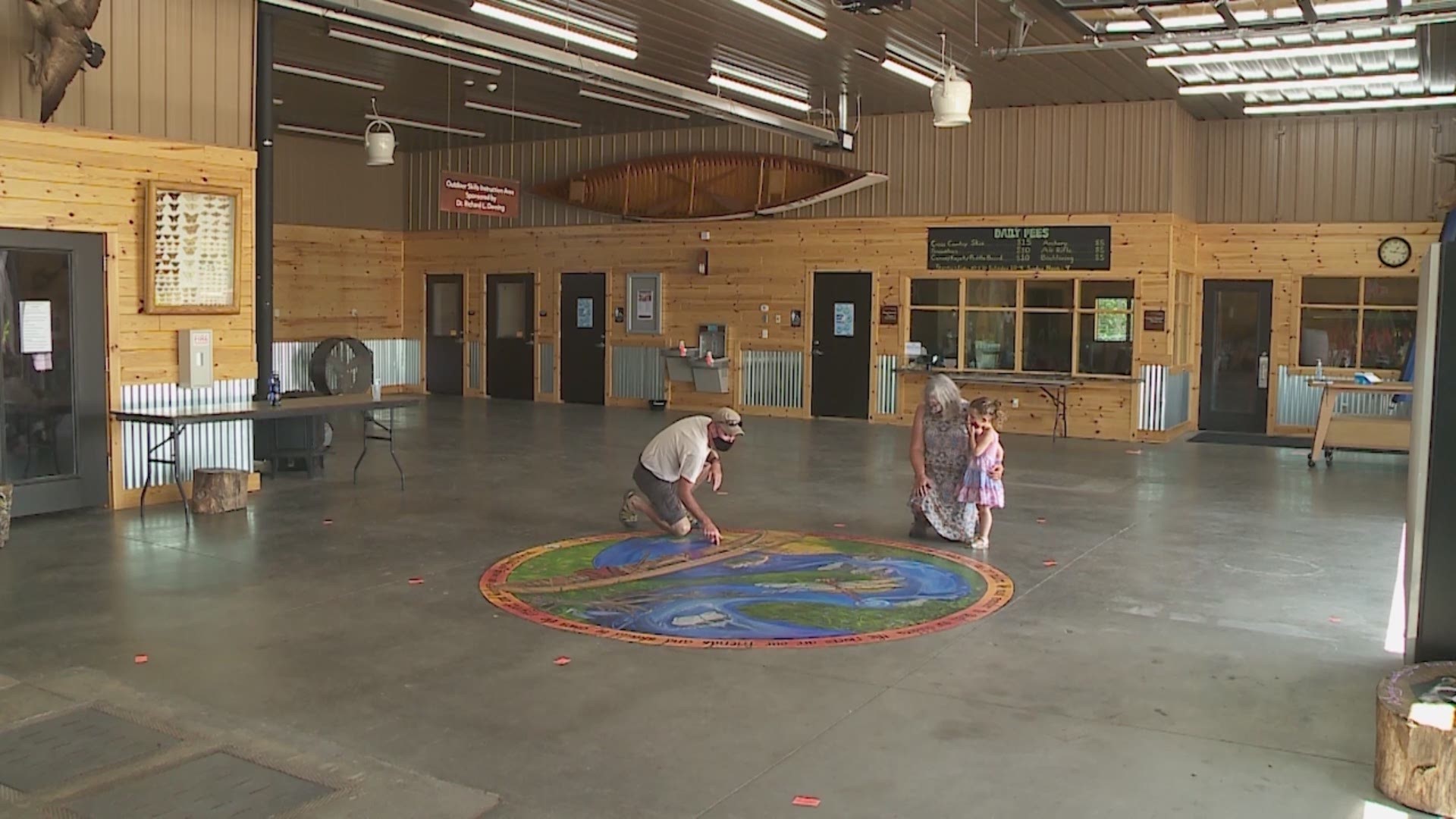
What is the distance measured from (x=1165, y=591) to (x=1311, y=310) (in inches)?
393

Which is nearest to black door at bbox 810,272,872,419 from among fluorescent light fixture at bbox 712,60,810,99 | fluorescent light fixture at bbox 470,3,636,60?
fluorescent light fixture at bbox 712,60,810,99

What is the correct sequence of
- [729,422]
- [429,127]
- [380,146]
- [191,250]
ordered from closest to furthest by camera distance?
[729,422], [191,250], [380,146], [429,127]

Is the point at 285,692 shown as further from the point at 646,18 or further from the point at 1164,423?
the point at 1164,423

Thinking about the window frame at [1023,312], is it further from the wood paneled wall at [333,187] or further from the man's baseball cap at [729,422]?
the wood paneled wall at [333,187]

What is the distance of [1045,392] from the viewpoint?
598 inches

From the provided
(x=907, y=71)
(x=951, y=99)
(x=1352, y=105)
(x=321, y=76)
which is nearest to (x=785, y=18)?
(x=951, y=99)

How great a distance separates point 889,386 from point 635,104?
485cm

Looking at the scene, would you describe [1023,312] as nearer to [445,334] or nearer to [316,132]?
[445,334]

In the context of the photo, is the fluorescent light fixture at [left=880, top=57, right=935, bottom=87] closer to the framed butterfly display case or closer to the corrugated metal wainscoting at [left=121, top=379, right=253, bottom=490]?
the framed butterfly display case

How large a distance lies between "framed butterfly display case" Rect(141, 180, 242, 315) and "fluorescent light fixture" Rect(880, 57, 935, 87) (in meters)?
6.40

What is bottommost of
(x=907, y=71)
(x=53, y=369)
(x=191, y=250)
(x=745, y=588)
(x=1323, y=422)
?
(x=745, y=588)

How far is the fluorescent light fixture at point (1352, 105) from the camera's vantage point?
43.7 ft

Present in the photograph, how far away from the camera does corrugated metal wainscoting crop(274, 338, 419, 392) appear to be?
1884 centimetres

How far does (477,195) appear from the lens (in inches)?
482
